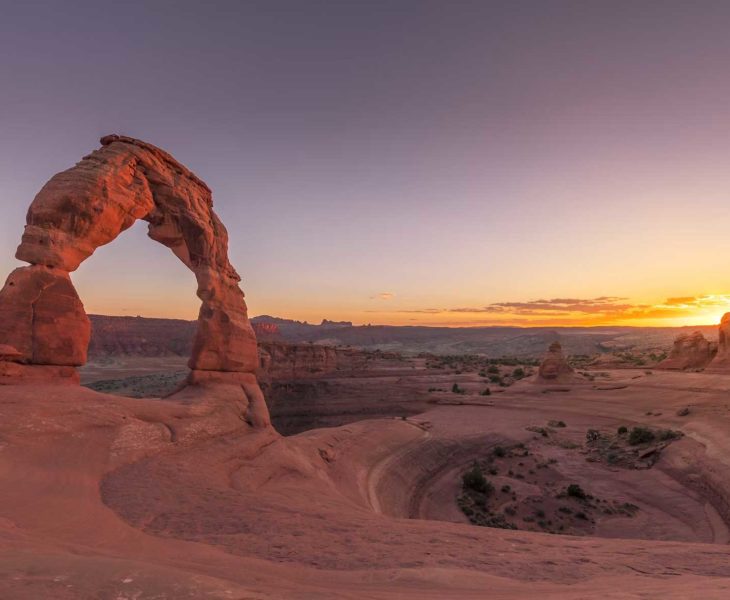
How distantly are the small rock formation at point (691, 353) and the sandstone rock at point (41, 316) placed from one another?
164ft

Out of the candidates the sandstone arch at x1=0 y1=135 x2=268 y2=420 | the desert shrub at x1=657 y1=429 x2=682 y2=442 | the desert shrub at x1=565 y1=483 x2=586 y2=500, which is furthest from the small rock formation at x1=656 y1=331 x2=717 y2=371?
the sandstone arch at x1=0 y1=135 x2=268 y2=420

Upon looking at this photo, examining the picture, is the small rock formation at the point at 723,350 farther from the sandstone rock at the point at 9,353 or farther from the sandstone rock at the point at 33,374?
the sandstone rock at the point at 9,353

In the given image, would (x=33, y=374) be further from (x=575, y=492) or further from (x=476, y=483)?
(x=575, y=492)

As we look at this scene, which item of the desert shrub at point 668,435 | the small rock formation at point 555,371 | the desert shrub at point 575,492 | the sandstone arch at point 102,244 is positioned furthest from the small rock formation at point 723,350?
the sandstone arch at point 102,244

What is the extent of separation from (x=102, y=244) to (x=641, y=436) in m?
28.5

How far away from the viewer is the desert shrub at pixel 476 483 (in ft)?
64.0

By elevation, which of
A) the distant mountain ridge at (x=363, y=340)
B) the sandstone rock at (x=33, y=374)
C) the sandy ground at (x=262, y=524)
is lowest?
the distant mountain ridge at (x=363, y=340)

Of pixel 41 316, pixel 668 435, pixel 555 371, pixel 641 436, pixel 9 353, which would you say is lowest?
pixel 641 436

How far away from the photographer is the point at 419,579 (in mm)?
5480

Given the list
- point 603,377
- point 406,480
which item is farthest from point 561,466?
point 603,377

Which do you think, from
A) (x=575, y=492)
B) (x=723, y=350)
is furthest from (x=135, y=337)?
(x=723, y=350)

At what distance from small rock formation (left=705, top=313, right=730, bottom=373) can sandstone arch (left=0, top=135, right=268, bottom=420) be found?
40.7 meters

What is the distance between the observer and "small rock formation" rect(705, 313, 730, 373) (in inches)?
1497

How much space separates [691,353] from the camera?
4372 centimetres
